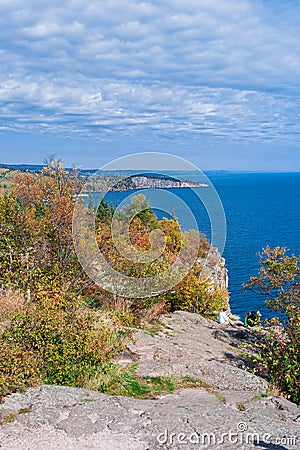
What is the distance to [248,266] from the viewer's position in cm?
6022

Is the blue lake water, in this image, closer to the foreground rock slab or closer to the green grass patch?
the green grass patch

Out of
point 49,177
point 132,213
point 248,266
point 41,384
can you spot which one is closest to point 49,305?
point 41,384
